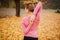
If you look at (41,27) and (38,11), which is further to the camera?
(41,27)

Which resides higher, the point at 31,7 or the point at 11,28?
the point at 31,7

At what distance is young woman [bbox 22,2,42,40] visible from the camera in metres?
1.96

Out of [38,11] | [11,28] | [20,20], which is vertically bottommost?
[11,28]

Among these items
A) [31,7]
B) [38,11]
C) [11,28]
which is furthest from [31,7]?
[11,28]

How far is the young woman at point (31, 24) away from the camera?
1955 mm

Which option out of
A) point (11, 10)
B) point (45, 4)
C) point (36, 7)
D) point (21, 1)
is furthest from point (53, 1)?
point (11, 10)

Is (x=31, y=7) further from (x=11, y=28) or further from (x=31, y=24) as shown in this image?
(x=11, y=28)

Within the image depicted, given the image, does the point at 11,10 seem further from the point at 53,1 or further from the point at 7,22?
the point at 53,1

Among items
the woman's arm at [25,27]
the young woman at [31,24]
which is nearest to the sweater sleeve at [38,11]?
the young woman at [31,24]

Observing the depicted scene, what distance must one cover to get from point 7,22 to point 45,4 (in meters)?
0.54

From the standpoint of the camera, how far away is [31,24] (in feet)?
6.43

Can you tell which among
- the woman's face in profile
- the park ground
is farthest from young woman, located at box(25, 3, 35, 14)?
the park ground

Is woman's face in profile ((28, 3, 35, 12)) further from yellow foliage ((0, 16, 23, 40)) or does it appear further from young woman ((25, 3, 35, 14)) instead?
yellow foliage ((0, 16, 23, 40))

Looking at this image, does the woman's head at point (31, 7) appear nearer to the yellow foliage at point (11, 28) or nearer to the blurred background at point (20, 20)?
the blurred background at point (20, 20)
